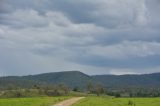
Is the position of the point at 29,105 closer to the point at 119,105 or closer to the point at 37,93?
the point at 119,105

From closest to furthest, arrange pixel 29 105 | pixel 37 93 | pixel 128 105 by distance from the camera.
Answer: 1. pixel 128 105
2. pixel 29 105
3. pixel 37 93

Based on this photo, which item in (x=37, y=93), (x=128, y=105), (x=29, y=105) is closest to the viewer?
(x=128, y=105)

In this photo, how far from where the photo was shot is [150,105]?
63094 millimetres

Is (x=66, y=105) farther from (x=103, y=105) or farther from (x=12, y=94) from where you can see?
(x=12, y=94)

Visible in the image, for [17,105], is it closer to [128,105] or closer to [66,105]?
[66,105]

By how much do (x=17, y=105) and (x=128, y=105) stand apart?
17314mm

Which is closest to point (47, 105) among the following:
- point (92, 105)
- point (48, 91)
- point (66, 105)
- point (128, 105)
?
point (66, 105)

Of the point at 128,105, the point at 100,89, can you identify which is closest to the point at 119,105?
the point at 128,105

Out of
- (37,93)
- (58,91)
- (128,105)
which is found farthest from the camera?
(58,91)

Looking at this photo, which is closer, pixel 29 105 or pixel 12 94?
pixel 29 105

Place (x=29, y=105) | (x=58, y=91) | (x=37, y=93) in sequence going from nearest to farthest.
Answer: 1. (x=29, y=105)
2. (x=37, y=93)
3. (x=58, y=91)

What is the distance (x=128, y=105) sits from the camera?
203 feet

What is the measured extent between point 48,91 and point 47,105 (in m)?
124

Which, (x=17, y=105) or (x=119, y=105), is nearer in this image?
(x=119, y=105)
